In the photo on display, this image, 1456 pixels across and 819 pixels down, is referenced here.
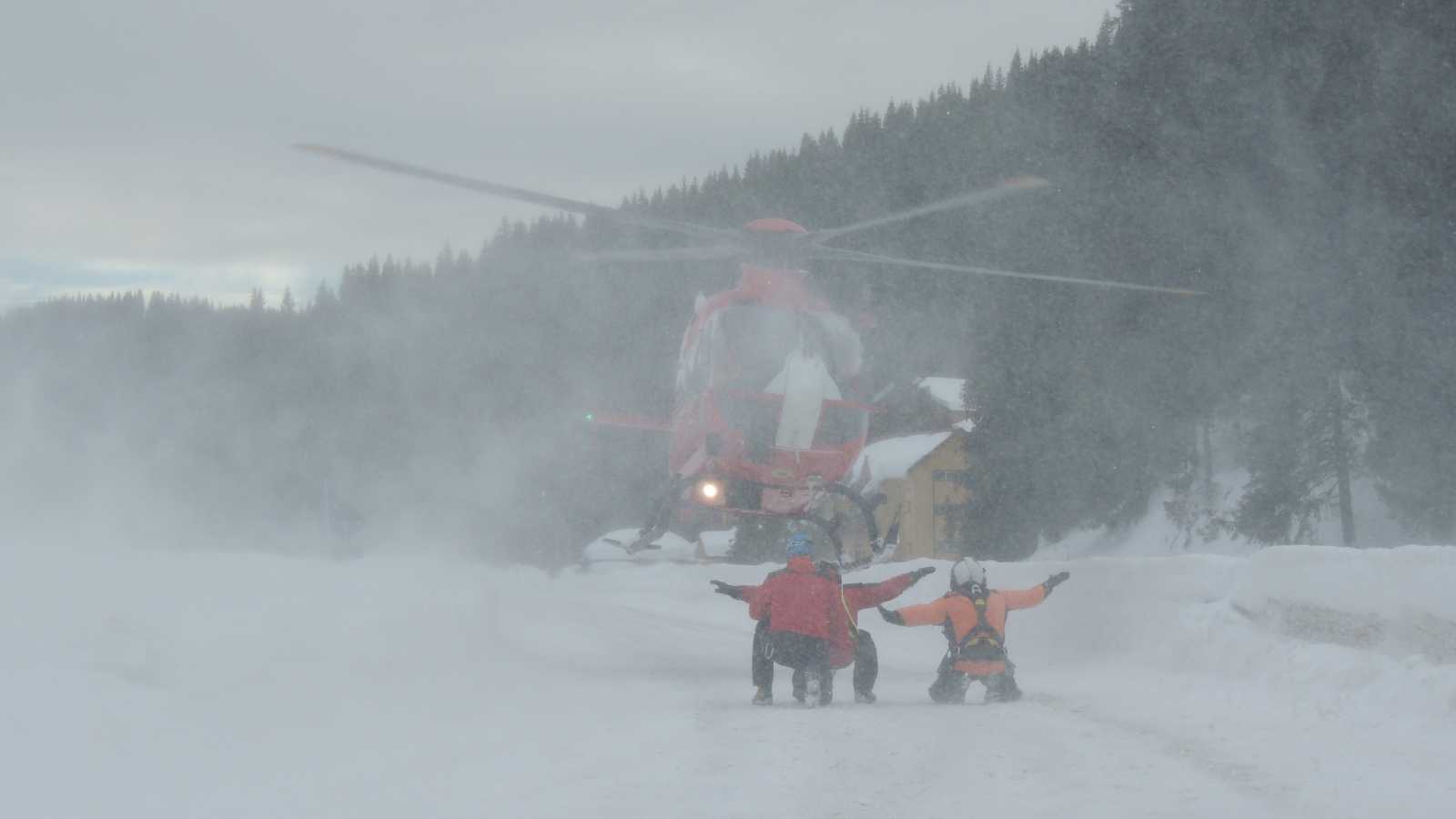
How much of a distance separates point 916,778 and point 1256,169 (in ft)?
81.9

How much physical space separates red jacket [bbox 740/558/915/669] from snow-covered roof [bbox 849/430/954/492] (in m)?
40.0

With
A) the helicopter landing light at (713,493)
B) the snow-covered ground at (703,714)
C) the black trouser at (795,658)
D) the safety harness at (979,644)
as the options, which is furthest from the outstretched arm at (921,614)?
the helicopter landing light at (713,493)

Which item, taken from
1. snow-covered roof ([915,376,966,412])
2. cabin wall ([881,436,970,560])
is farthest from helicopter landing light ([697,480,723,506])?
snow-covered roof ([915,376,966,412])

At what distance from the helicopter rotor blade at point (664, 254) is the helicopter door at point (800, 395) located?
153 cm

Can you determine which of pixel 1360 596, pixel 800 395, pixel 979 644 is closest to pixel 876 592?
pixel 979 644

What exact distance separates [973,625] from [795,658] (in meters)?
1.30

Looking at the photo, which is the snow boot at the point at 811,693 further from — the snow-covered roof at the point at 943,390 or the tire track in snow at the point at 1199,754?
the snow-covered roof at the point at 943,390

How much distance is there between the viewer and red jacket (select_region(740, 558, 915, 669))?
35.3 feet

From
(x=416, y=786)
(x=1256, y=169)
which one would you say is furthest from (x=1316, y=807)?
(x=1256, y=169)

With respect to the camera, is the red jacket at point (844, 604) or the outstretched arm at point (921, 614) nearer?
the outstretched arm at point (921, 614)

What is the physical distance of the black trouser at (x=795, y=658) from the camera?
1045 centimetres

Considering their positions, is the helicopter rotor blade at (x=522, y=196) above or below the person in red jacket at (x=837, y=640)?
above

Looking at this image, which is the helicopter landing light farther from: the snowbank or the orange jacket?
the snowbank

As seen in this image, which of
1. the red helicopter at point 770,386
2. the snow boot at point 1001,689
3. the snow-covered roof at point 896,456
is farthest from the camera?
the snow-covered roof at point 896,456
